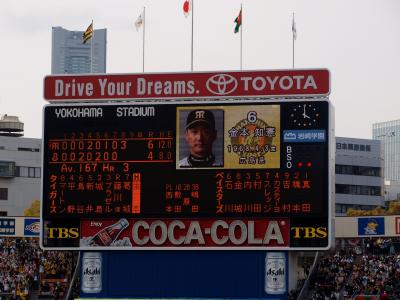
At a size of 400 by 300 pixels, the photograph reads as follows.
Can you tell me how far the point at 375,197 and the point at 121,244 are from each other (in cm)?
7120

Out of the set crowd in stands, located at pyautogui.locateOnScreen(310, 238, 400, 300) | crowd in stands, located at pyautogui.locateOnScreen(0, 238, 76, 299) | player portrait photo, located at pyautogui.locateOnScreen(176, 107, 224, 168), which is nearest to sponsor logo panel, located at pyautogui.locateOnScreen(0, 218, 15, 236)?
crowd in stands, located at pyautogui.locateOnScreen(0, 238, 76, 299)

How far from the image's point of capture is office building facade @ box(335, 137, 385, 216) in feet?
339

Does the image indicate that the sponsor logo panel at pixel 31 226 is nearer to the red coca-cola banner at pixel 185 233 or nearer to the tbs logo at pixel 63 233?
the tbs logo at pixel 63 233

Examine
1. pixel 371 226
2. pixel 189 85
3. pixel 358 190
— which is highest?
pixel 189 85

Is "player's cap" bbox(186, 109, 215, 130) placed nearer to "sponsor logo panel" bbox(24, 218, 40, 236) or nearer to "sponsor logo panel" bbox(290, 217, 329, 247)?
"sponsor logo panel" bbox(290, 217, 329, 247)

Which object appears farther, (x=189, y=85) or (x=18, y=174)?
(x=18, y=174)

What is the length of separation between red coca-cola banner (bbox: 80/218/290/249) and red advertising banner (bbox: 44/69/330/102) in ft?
13.8

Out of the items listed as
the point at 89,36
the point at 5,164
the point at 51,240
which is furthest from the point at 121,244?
the point at 5,164

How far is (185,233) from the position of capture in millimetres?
36938

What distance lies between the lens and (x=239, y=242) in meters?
36.6

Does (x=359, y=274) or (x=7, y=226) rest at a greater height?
(x=7, y=226)

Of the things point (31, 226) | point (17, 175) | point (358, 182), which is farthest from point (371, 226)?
point (358, 182)

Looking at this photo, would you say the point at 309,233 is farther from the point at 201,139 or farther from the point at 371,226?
the point at 371,226

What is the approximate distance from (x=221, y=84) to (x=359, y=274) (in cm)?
1388
